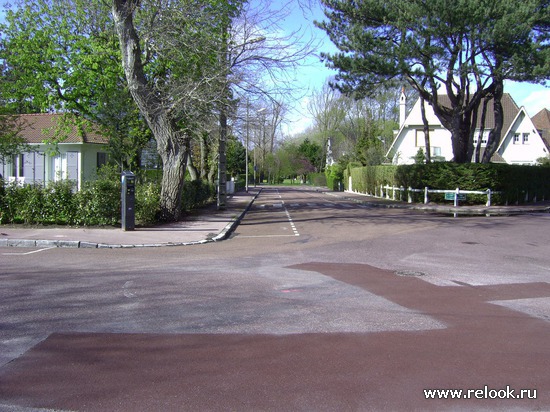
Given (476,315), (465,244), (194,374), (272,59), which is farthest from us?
(272,59)

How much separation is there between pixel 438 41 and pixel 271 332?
2237cm

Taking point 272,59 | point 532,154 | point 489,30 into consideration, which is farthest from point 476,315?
point 532,154

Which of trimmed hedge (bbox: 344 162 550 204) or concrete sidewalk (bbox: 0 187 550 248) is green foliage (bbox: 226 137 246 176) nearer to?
trimmed hedge (bbox: 344 162 550 204)

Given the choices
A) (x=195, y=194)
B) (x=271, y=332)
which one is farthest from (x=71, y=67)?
(x=271, y=332)

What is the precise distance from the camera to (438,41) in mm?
24297

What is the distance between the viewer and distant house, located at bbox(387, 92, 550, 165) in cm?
→ 4856

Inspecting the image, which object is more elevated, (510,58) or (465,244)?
(510,58)

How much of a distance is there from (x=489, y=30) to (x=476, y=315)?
1975cm

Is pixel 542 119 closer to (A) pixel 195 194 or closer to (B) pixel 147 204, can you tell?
(A) pixel 195 194

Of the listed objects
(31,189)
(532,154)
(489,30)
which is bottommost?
(31,189)

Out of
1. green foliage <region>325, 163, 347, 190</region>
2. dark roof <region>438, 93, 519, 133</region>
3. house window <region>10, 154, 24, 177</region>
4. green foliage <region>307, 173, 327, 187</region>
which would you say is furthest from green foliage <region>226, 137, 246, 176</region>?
house window <region>10, 154, 24, 177</region>

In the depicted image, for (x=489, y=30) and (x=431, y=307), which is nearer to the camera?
(x=431, y=307)

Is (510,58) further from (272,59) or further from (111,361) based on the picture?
(111,361)

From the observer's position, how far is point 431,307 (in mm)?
7098
